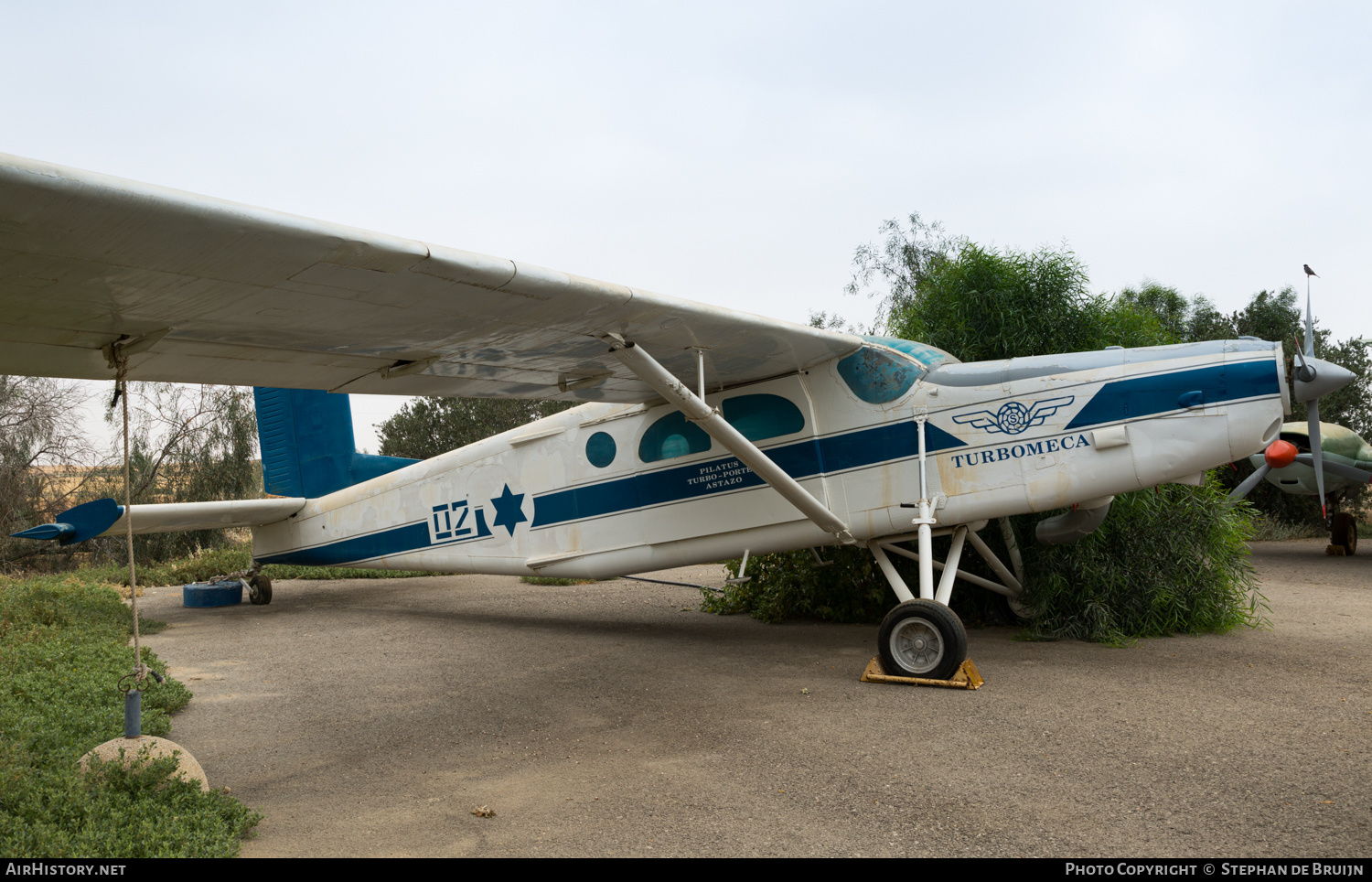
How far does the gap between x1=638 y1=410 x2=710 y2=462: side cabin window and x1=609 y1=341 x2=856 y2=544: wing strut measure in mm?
1163

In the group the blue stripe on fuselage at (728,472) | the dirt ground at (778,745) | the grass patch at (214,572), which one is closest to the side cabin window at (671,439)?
the blue stripe on fuselage at (728,472)

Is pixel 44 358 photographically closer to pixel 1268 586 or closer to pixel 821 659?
pixel 821 659

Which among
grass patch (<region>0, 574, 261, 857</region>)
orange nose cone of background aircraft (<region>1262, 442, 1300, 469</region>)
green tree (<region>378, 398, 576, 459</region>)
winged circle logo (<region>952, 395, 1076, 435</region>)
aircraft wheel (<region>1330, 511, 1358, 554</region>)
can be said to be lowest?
aircraft wheel (<region>1330, 511, 1358, 554</region>)

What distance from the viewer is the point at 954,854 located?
3127 millimetres

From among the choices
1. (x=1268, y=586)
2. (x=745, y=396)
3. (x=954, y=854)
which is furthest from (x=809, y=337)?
(x=1268, y=586)

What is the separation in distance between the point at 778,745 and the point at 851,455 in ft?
9.55

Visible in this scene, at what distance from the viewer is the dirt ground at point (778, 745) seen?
3.38 meters

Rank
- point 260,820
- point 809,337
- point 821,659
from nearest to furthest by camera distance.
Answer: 1. point 260,820
2. point 809,337
3. point 821,659

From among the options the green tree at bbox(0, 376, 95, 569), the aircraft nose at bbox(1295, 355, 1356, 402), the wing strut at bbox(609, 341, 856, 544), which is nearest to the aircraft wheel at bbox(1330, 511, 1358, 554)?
the aircraft nose at bbox(1295, 355, 1356, 402)

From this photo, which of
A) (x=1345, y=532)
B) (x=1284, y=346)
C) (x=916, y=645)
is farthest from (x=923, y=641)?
(x=1284, y=346)

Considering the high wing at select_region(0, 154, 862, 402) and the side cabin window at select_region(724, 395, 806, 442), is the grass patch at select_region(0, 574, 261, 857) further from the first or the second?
the side cabin window at select_region(724, 395, 806, 442)

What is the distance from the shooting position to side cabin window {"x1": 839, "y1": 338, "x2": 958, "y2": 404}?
6.78m

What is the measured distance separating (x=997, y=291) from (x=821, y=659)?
15.7 feet

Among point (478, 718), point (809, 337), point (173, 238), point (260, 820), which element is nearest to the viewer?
point (173, 238)
